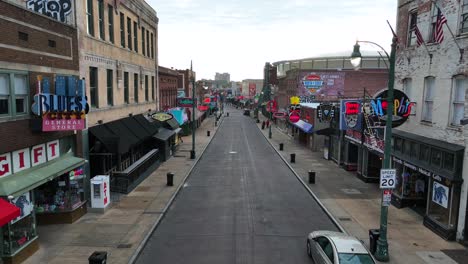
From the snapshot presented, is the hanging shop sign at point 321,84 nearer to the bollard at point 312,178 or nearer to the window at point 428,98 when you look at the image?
the bollard at point 312,178

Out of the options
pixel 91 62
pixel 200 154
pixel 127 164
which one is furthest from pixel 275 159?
pixel 91 62

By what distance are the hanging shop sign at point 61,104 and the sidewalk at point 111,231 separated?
14.5 ft

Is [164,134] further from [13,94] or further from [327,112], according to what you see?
[13,94]

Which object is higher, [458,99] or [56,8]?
[56,8]

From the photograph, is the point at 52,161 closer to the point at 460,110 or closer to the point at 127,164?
the point at 127,164

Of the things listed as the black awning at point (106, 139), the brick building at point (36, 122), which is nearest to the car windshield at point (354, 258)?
the brick building at point (36, 122)

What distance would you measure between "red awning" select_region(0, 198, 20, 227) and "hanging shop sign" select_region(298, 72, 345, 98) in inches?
1979

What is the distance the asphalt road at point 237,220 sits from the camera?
46.2 ft

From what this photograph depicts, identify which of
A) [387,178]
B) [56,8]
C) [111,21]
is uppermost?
[111,21]

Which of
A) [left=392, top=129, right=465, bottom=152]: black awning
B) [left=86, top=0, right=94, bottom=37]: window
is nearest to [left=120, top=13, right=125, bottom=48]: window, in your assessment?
[left=86, top=0, right=94, bottom=37]: window

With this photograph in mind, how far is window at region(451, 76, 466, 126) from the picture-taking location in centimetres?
1559

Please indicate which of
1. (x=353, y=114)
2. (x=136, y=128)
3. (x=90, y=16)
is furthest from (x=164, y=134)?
(x=353, y=114)

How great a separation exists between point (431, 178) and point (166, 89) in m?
36.7

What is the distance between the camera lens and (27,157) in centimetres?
1462
